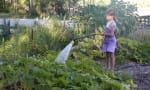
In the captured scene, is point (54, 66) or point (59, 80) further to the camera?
point (54, 66)

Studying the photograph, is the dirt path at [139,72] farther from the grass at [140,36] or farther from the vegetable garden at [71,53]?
the grass at [140,36]

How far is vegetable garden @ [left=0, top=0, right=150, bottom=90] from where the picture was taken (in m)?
4.27

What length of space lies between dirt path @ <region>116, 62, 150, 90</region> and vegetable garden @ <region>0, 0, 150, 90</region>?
354 mm

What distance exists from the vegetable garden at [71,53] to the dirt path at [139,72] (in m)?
0.35

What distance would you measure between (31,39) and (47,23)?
1422 millimetres

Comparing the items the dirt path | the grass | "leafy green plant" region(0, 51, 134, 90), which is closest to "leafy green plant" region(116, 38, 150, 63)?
the dirt path

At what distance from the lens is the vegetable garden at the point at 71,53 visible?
4.27 metres

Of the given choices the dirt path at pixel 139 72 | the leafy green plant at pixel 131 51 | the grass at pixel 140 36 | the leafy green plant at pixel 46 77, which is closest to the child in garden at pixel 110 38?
the dirt path at pixel 139 72

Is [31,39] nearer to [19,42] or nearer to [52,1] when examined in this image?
[19,42]

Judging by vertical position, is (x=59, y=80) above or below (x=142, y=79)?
above

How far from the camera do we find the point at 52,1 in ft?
67.5

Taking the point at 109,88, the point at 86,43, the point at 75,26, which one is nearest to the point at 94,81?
the point at 109,88

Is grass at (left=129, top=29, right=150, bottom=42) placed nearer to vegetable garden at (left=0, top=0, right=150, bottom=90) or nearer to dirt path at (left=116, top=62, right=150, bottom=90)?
vegetable garden at (left=0, top=0, right=150, bottom=90)

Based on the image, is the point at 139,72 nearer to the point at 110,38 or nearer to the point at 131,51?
the point at 110,38
